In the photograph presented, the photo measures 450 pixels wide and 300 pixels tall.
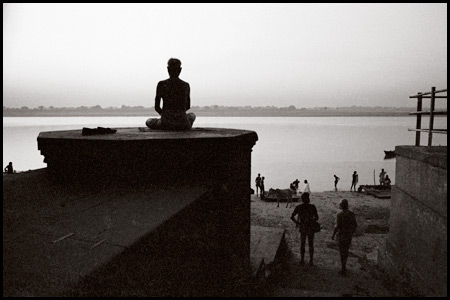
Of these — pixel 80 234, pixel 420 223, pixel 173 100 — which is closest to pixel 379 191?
pixel 420 223

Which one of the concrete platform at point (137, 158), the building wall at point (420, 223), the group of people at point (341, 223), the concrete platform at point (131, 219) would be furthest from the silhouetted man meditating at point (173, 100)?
the building wall at point (420, 223)

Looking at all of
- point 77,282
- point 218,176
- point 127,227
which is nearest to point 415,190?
point 218,176

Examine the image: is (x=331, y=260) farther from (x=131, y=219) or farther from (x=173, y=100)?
(x=131, y=219)

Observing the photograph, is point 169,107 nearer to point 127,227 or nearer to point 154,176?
point 154,176

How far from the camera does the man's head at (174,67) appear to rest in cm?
561

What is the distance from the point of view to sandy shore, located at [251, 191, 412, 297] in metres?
5.53

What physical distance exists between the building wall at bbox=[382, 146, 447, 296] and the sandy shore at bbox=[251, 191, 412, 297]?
46cm

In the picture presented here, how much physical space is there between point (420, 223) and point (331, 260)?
2853mm

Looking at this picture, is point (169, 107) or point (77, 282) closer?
point (77, 282)

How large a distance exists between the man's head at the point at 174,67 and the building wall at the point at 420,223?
163 inches

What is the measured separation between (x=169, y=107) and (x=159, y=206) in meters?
2.96

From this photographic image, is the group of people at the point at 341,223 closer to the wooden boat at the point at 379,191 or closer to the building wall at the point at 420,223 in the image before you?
the building wall at the point at 420,223

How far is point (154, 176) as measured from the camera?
13.2 ft

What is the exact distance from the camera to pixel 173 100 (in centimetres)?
576
